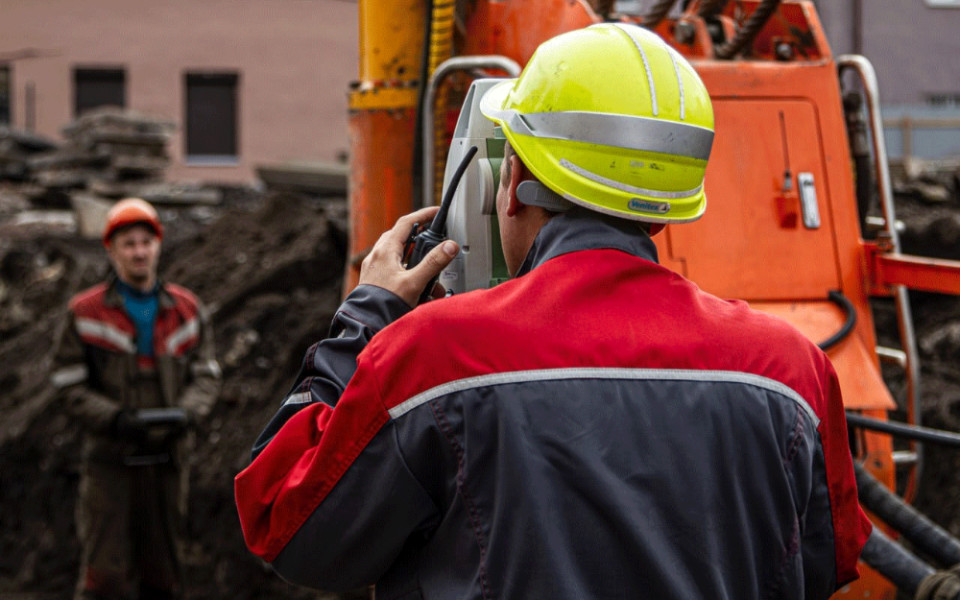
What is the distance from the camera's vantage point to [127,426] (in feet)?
17.0

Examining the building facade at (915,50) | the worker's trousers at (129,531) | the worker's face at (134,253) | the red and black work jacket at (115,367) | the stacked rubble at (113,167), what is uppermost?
the building facade at (915,50)

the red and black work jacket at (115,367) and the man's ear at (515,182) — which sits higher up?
the man's ear at (515,182)

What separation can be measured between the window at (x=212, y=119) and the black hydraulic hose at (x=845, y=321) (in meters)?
18.9

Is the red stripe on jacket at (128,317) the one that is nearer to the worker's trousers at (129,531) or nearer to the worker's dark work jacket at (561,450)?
the worker's trousers at (129,531)

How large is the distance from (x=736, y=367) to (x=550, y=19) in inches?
89.0

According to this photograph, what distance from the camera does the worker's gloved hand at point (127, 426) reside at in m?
5.18

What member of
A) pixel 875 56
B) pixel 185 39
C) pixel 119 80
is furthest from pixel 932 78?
pixel 119 80

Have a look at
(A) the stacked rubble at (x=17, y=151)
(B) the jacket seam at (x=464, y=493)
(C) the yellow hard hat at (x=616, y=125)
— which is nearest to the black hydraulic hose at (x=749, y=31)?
(C) the yellow hard hat at (x=616, y=125)

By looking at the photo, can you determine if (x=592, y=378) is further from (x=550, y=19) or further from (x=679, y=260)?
(x=550, y=19)

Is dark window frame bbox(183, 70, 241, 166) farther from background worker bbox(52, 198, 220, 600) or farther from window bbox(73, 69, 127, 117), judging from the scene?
background worker bbox(52, 198, 220, 600)

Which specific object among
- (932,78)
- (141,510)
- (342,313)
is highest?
(932,78)

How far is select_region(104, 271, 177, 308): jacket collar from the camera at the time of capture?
5.41 metres

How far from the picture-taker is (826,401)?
174cm

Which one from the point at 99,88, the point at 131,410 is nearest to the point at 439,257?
the point at 131,410
